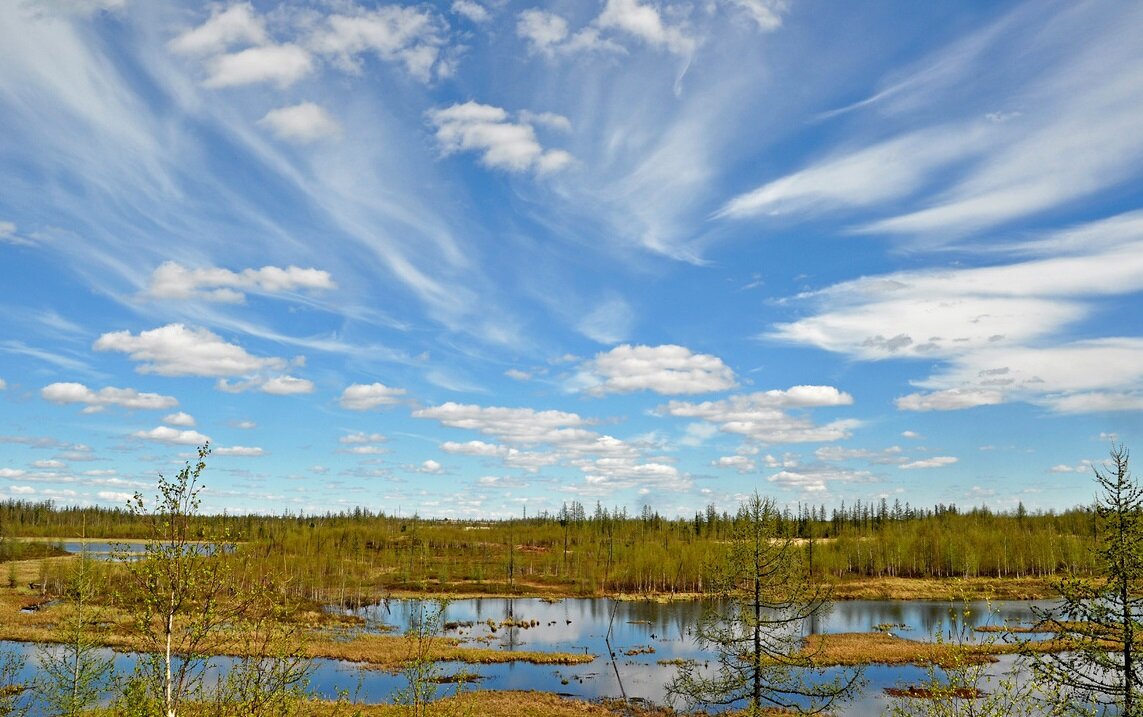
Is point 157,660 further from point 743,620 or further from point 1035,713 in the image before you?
point 1035,713

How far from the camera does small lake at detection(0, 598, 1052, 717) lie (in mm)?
56219

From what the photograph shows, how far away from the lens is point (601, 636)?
266 feet

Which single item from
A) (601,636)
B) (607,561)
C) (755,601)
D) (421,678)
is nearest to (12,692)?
(421,678)

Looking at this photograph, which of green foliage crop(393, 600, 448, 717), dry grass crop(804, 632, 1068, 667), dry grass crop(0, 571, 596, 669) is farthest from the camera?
dry grass crop(0, 571, 596, 669)

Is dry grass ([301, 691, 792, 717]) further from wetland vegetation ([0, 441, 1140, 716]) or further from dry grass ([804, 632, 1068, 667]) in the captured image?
dry grass ([804, 632, 1068, 667])

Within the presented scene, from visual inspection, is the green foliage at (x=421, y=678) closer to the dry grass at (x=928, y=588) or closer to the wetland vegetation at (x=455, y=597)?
the wetland vegetation at (x=455, y=597)

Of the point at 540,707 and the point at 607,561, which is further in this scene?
the point at 607,561

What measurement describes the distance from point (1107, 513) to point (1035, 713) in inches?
1246

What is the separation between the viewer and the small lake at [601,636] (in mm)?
56219

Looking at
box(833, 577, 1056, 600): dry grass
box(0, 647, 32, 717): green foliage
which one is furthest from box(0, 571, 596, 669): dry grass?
box(833, 577, 1056, 600): dry grass

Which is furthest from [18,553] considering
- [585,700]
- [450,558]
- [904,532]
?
[904,532]

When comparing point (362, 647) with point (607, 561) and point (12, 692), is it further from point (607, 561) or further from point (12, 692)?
Answer: point (607, 561)

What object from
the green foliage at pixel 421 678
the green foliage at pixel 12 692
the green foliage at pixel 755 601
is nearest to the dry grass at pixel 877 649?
the green foliage at pixel 755 601

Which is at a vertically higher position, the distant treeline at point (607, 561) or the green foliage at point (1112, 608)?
the green foliage at point (1112, 608)
